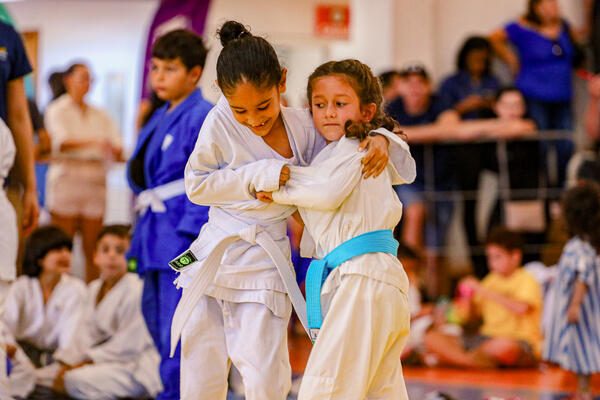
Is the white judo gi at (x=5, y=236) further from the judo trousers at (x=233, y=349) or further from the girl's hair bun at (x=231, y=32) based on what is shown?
the girl's hair bun at (x=231, y=32)

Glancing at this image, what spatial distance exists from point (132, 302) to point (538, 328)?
2.93m

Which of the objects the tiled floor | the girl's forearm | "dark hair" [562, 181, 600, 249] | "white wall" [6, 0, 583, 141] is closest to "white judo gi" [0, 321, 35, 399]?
the tiled floor

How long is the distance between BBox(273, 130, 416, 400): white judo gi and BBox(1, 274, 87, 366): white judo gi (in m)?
2.36

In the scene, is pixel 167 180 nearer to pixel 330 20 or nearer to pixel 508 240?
pixel 508 240

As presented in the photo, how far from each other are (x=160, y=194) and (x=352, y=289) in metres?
1.32

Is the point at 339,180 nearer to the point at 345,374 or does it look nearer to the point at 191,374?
the point at 345,374

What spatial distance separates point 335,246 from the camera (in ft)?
7.53

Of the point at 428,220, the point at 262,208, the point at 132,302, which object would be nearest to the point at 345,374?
the point at 262,208

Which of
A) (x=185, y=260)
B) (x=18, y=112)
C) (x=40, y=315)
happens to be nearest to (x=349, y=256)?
(x=185, y=260)

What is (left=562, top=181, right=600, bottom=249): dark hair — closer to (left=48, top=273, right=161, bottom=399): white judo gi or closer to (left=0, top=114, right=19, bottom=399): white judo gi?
(left=48, top=273, right=161, bottom=399): white judo gi

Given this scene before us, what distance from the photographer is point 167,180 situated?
129 inches

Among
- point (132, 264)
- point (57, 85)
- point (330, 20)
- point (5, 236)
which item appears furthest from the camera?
point (330, 20)

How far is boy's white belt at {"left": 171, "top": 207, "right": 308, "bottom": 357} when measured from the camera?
233 cm

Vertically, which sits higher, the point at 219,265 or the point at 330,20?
the point at 330,20
